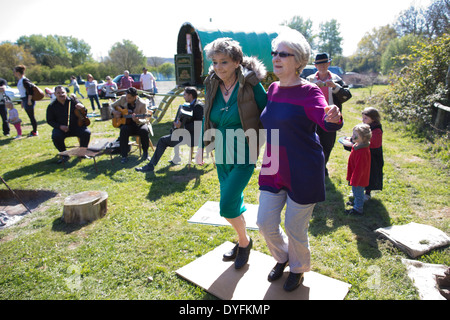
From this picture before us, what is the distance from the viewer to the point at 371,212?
154 inches

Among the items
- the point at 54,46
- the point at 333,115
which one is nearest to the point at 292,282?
the point at 333,115

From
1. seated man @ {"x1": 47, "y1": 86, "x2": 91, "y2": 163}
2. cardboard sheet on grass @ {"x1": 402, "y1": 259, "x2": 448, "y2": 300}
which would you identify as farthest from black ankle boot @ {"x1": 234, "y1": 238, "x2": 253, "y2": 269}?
seated man @ {"x1": 47, "y1": 86, "x2": 91, "y2": 163}

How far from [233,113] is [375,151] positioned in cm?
270

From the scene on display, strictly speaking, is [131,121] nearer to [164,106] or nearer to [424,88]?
[164,106]

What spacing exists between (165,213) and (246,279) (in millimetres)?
1919

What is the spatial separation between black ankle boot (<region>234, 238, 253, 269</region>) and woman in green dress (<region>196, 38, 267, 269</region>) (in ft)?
1.14

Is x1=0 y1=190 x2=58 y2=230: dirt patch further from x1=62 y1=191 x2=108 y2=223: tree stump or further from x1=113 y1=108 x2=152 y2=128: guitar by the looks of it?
x1=113 y1=108 x2=152 y2=128: guitar

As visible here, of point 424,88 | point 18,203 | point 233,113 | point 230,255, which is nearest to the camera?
point 233,113

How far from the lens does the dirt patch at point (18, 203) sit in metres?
4.35

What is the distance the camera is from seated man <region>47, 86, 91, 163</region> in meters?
6.57

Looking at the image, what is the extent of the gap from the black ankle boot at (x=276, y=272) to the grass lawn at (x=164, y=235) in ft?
1.49

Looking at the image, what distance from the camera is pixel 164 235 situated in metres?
3.61

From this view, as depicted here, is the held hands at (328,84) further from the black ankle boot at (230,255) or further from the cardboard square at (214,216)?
the black ankle boot at (230,255)
